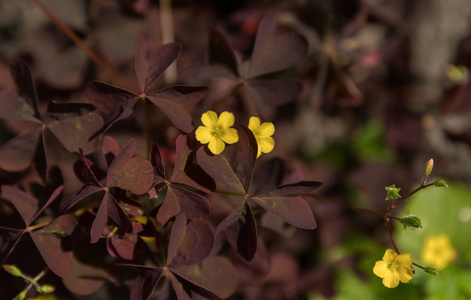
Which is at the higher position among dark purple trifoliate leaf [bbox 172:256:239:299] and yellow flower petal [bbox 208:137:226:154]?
yellow flower petal [bbox 208:137:226:154]

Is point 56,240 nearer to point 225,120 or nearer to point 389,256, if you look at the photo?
point 225,120

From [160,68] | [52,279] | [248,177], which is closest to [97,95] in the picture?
[160,68]

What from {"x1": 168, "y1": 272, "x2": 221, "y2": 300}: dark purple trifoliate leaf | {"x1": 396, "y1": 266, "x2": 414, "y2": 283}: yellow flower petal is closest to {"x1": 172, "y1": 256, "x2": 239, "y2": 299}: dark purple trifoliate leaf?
{"x1": 168, "y1": 272, "x2": 221, "y2": 300}: dark purple trifoliate leaf

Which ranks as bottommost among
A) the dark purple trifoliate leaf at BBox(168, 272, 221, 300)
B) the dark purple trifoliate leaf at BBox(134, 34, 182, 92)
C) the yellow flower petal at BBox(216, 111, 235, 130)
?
the dark purple trifoliate leaf at BBox(168, 272, 221, 300)

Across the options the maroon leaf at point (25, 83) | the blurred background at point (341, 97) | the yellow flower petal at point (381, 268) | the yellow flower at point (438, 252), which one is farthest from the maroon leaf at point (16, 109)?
the yellow flower at point (438, 252)

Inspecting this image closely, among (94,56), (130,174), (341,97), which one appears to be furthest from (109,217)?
(341,97)

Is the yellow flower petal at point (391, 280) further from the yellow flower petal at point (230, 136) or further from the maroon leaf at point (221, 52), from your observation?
the maroon leaf at point (221, 52)

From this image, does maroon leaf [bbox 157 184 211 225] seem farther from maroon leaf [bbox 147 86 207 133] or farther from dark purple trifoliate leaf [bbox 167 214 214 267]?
maroon leaf [bbox 147 86 207 133]
